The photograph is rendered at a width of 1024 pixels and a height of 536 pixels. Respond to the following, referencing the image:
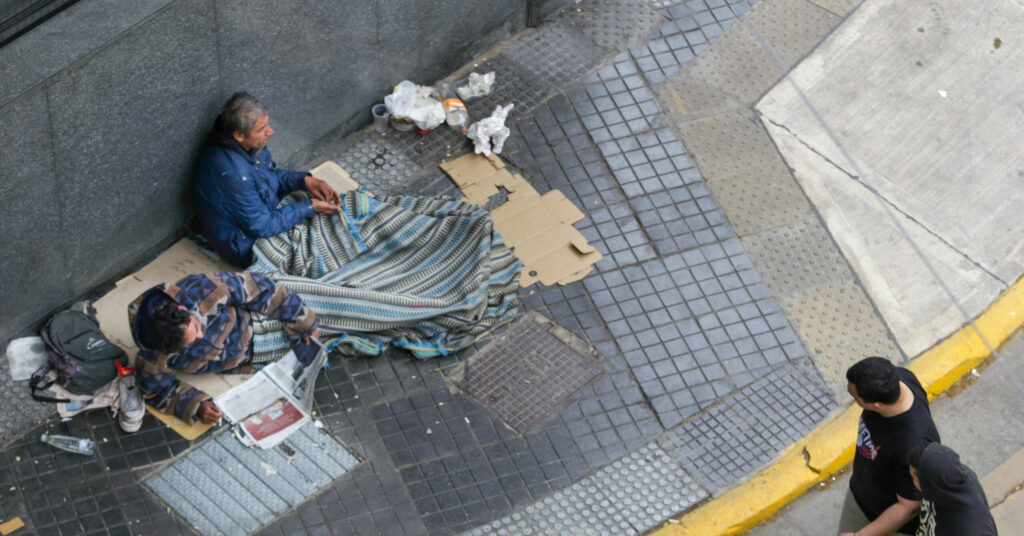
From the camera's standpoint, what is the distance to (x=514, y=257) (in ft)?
22.8

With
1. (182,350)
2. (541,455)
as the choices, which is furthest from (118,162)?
(541,455)

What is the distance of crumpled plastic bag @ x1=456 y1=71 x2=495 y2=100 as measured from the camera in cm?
782

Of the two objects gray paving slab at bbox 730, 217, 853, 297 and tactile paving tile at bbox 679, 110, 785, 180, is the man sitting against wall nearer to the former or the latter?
tactile paving tile at bbox 679, 110, 785, 180

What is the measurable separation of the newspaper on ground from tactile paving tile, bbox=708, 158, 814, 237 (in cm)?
267

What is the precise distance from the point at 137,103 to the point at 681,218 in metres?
3.18

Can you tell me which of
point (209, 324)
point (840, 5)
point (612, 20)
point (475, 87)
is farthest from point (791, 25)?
point (209, 324)

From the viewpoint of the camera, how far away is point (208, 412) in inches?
240

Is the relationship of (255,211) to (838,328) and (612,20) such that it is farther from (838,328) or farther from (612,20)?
(838,328)

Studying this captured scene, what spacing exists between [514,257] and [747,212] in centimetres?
150

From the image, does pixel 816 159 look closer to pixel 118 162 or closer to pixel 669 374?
pixel 669 374

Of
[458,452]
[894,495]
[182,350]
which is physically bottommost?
[458,452]

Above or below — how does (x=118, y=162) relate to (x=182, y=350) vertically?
above

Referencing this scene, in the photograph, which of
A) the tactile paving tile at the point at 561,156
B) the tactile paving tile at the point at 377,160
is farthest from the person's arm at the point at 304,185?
the tactile paving tile at the point at 561,156

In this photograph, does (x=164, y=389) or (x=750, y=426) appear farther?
(x=750, y=426)
